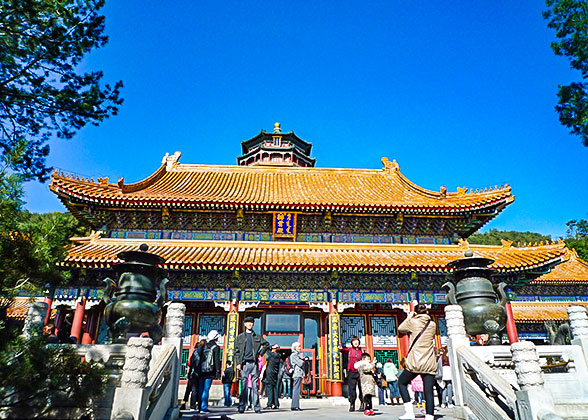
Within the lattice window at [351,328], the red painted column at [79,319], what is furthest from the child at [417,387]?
the red painted column at [79,319]

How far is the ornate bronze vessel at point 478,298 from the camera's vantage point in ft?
22.8

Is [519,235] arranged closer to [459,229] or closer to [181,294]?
[459,229]

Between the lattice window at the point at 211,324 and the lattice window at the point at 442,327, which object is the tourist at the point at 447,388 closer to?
the lattice window at the point at 442,327

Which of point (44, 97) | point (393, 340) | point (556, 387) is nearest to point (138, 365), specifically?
point (44, 97)

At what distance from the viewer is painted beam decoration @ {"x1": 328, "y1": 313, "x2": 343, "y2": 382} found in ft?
38.3

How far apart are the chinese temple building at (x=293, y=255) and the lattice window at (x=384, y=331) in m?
0.03

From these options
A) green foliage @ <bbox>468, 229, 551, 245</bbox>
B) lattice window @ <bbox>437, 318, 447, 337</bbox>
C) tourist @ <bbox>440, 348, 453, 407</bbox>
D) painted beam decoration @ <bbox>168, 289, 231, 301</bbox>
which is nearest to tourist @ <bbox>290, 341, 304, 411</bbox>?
tourist @ <bbox>440, 348, 453, 407</bbox>

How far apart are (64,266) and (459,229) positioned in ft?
44.7

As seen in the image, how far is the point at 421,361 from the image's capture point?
5477 mm

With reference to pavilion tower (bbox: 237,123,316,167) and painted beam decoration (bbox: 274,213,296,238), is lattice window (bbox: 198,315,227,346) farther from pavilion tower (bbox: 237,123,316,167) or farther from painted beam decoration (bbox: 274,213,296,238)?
pavilion tower (bbox: 237,123,316,167)

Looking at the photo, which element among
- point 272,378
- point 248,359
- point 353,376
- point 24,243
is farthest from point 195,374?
point 24,243

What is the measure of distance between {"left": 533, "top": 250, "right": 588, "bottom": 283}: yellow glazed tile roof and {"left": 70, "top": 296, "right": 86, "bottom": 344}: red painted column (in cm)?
2104

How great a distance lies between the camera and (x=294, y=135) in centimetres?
2767

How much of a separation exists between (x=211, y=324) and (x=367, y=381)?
6.96 meters
